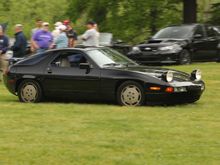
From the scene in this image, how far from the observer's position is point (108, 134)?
963 cm

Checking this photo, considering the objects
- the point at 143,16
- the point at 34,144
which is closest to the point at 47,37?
the point at 34,144

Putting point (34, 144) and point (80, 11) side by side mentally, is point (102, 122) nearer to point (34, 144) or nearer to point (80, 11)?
point (34, 144)

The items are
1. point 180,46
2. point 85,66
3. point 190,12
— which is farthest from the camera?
point 190,12

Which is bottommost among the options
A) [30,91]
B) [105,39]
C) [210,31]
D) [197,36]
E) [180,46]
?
[30,91]

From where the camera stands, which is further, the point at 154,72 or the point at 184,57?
the point at 184,57

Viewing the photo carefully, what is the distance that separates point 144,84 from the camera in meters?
12.7

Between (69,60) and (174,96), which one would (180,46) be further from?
(174,96)

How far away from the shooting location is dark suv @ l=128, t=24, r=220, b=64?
2306 centimetres

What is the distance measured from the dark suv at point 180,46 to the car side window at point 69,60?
9.55m

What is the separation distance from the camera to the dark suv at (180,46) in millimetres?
23062

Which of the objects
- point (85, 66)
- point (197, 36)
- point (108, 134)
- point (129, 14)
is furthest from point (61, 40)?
point (129, 14)

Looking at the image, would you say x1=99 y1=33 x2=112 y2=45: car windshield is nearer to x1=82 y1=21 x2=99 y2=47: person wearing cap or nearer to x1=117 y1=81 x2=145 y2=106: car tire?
x1=82 y1=21 x2=99 y2=47: person wearing cap

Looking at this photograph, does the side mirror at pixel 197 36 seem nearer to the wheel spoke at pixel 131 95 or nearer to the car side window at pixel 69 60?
the car side window at pixel 69 60

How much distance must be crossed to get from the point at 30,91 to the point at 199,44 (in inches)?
469
